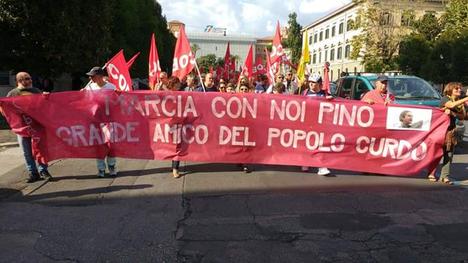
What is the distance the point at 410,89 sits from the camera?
11641 mm

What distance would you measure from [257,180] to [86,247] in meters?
3.50

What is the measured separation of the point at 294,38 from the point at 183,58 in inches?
4034

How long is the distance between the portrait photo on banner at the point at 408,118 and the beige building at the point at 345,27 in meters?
37.5

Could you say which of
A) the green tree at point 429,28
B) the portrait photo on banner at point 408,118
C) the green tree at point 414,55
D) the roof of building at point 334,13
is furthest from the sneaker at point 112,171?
the roof of building at point 334,13

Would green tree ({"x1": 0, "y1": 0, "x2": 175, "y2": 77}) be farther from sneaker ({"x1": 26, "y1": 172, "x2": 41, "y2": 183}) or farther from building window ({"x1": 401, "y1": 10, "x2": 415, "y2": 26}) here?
building window ({"x1": 401, "y1": 10, "x2": 415, "y2": 26})

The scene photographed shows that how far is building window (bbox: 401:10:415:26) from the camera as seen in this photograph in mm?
49894

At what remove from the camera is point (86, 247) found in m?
4.94

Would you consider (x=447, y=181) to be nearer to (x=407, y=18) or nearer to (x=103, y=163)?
(x=103, y=163)

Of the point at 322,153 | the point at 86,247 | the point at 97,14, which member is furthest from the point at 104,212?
the point at 97,14

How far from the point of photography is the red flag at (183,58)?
383 inches

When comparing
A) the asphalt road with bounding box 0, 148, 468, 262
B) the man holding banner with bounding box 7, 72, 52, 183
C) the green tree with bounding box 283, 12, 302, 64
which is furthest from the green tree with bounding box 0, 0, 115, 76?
the green tree with bounding box 283, 12, 302, 64

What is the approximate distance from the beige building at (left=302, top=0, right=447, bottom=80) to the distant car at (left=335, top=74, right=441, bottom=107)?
33.2 m

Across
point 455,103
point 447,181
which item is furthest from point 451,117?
point 447,181

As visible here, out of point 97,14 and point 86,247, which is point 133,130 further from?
point 97,14
